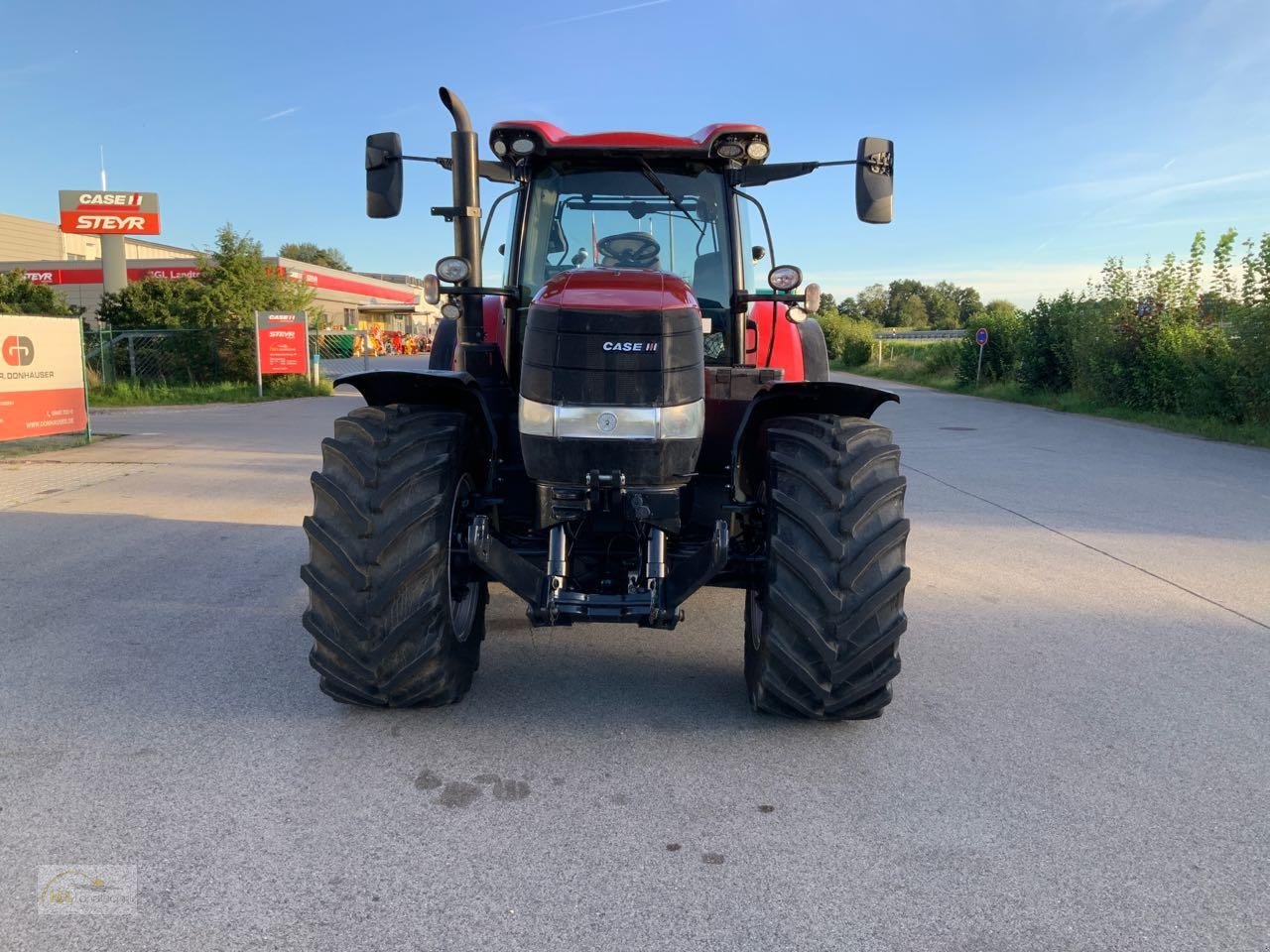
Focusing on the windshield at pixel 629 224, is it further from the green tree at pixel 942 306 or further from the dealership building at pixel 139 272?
the green tree at pixel 942 306

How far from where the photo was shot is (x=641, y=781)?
132 inches

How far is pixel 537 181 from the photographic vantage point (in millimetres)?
4609

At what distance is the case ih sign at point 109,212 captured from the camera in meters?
38.0

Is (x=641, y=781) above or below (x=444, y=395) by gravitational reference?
below

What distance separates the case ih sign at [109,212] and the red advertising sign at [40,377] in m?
30.0

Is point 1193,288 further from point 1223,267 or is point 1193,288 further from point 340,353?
point 340,353

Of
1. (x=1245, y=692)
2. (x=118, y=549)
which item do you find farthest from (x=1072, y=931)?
(x=118, y=549)

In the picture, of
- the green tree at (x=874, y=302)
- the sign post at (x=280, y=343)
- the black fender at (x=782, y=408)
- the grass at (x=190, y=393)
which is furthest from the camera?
the green tree at (x=874, y=302)

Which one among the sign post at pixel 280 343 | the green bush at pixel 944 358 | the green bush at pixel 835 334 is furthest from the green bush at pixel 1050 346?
the green bush at pixel 835 334

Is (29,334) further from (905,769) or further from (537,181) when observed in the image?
(905,769)

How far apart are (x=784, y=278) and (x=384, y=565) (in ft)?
7.33

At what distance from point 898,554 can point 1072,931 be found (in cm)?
145

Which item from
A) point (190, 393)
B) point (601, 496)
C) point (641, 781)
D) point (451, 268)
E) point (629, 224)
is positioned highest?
point (629, 224)

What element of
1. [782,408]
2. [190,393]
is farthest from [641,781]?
[190,393]
